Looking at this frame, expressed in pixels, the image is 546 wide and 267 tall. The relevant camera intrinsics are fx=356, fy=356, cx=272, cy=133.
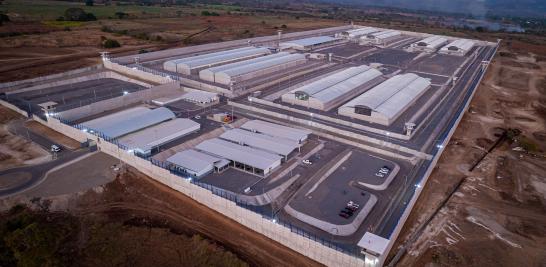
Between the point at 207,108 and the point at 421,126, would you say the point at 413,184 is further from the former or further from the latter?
the point at 207,108

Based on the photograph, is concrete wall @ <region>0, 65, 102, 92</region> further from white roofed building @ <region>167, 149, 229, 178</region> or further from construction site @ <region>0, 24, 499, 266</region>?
white roofed building @ <region>167, 149, 229, 178</region>

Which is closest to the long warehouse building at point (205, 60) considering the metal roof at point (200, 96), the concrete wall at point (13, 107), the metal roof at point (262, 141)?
the metal roof at point (200, 96)

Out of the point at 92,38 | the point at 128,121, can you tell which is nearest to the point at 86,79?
→ the point at 128,121

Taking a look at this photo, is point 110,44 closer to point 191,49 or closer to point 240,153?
point 191,49

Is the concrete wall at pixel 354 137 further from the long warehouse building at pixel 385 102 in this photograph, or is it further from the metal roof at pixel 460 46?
the metal roof at pixel 460 46

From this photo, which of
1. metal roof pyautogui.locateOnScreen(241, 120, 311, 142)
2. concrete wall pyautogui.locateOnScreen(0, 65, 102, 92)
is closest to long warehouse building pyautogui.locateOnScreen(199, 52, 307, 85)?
metal roof pyautogui.locateOnScreen(241, 120, 311, 142)

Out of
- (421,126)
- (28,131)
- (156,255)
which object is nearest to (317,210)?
(156,255)
